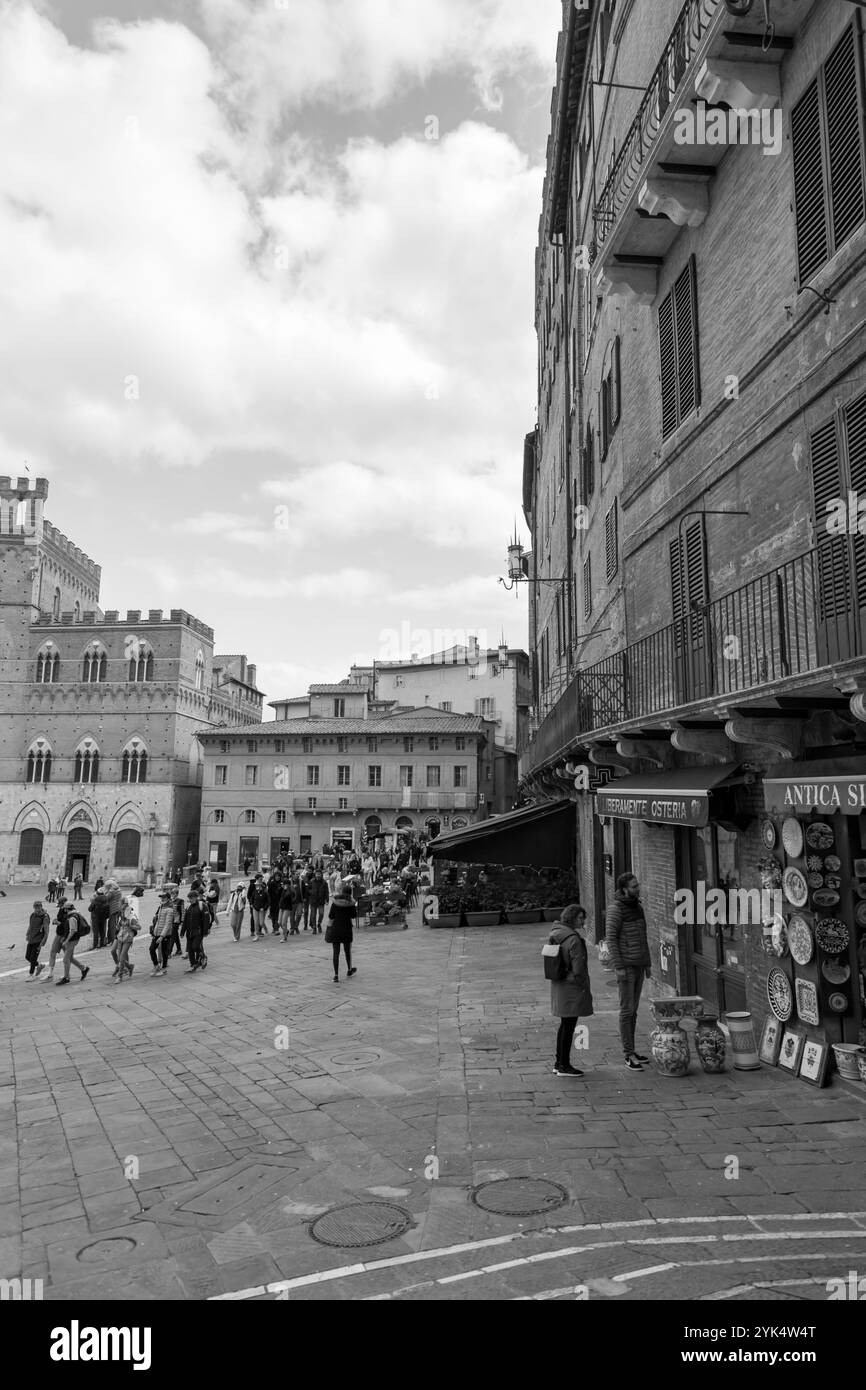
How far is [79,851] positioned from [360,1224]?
56.3 meters

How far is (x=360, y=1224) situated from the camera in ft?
17.4

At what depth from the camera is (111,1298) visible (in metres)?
4.53

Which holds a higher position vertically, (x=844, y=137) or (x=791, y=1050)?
(x=844, y=137)

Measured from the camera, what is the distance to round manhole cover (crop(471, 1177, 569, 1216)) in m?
5.39

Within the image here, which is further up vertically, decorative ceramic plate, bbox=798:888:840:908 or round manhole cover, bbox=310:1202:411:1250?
decorative ceramic plate, bbox=798:888:840:908

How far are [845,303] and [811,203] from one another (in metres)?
1.43

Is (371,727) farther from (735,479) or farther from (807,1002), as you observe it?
(807,1002)

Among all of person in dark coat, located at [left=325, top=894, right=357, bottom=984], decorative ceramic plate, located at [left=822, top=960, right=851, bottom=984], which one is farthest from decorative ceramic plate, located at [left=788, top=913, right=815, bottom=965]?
person in dark coat, located at [left=325, top=894, right=357, bottom=984]

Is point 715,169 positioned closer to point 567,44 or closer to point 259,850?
point 567,44

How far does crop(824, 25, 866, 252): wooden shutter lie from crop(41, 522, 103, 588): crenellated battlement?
6174 cm

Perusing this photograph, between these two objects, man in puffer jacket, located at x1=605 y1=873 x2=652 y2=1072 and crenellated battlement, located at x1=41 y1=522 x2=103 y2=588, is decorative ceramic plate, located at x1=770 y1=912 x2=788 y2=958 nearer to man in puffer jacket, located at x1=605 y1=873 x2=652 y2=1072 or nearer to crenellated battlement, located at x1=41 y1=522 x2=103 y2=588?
man in puffer jacket, located at x1=605 y1=873 x2=652 y2=1072

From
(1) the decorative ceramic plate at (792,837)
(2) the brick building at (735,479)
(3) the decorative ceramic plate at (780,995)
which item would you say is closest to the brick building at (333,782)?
(2) the brick building at (735,479)

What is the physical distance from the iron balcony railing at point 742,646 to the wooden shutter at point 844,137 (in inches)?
111

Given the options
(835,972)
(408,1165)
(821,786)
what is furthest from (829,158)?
(408,1165)
